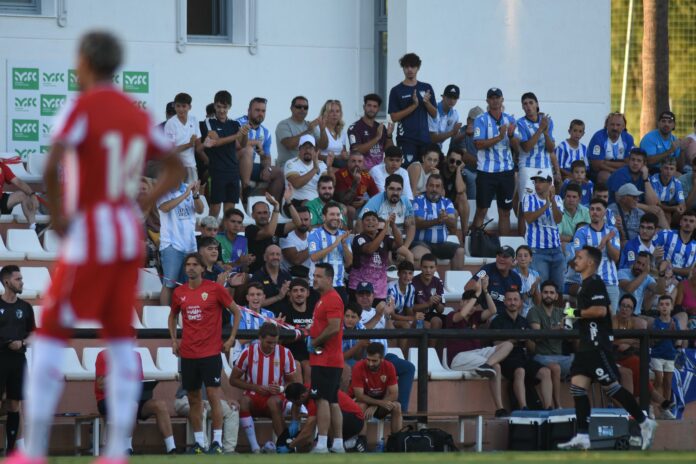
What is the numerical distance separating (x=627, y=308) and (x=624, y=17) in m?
24.0

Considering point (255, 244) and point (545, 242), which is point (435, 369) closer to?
point (255, 244)

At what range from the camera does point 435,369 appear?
15.4 metres

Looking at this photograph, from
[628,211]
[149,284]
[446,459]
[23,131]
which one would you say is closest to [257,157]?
[149,284]

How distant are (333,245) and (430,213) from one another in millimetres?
1891

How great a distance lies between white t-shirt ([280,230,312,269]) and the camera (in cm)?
1608

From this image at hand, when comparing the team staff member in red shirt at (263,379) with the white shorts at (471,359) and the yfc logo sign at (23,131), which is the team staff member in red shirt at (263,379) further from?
the yfc logo sign at (23,131)

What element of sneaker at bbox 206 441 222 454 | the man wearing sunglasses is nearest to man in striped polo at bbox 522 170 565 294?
the man wearing sunglasses

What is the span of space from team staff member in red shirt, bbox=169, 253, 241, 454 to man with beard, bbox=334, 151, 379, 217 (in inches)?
165

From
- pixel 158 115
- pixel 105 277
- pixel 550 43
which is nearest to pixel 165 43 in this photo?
pixel 158 115

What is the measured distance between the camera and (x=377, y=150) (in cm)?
1823

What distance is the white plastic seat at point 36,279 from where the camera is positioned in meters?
15.3

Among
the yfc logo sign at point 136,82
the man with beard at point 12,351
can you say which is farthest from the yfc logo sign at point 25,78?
the man with beard at point 12,351

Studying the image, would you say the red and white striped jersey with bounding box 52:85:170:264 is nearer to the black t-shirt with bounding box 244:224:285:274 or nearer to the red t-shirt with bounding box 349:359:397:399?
the red t-shirt with bounding box 349:359:397:399

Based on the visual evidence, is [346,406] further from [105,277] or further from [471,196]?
[105,277]
